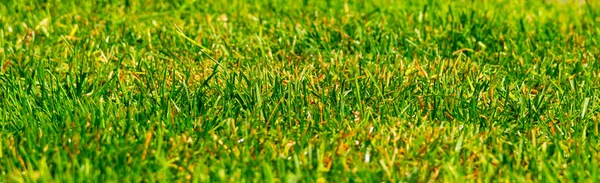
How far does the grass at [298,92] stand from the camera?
245cm

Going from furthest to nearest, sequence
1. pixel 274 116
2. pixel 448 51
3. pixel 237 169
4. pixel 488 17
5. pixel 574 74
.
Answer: pixel 488 17 < pixel 448 51 < pixel 574 74 < pixel 274 116 < pixel 237 169

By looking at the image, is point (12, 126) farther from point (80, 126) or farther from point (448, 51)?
point (448, 51)

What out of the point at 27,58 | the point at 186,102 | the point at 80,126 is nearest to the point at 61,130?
the point at 80,126

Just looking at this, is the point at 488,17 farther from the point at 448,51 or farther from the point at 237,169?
the point at 237,169

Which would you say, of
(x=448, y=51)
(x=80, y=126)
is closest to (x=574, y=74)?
(x=448, y=51)

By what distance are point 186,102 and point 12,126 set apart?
0.53 meters

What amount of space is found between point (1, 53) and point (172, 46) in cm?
69

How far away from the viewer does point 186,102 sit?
2910 millimetres

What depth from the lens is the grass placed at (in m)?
2.45

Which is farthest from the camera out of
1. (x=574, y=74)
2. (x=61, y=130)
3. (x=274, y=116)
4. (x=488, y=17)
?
(x=488, y=17)

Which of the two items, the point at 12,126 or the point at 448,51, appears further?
the point at 448,51

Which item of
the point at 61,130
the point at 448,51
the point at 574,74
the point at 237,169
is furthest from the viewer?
the point at 448,51

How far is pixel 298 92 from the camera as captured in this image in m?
2.99

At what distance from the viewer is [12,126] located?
2.73m
